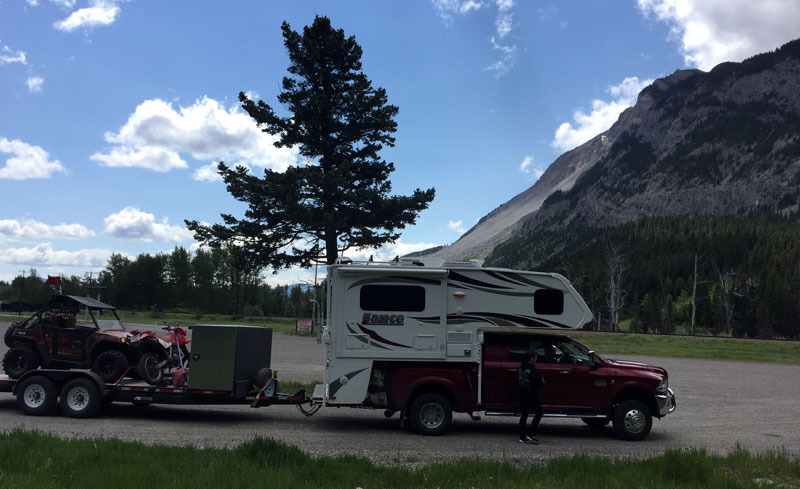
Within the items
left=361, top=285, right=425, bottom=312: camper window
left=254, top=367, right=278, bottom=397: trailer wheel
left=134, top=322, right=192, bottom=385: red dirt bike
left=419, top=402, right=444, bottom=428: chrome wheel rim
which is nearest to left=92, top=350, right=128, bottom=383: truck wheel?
left=134, top=322, right=192, bottom=385: red dirt bike

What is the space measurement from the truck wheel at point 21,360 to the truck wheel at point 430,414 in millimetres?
8354

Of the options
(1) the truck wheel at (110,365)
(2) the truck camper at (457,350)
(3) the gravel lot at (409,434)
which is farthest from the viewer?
(1) the truck wheel at (110,365)

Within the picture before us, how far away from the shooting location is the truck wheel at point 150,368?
1227 centimetres

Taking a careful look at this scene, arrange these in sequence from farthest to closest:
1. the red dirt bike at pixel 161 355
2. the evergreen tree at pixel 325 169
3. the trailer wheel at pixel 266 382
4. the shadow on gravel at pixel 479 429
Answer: the evergreen tree at pixel 325 169
the red dirt bike at pixel 161 355
the trailer wheel at pixel 266 382
the shadow on gravel at pixel 479 429

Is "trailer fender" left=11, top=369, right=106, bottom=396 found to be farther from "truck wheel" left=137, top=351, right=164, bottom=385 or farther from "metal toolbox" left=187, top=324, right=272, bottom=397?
"metal toolbox" left=187, top=324, right=272, bottom=397

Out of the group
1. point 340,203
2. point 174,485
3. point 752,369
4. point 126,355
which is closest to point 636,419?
point 174,485

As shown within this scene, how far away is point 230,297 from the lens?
9775 cm

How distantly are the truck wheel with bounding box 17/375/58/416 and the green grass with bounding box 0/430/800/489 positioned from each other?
3.26 meters

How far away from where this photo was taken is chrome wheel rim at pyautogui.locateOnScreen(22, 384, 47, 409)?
11709 mm

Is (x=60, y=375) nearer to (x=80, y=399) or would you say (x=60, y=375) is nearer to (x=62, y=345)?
(x=80, y=399)

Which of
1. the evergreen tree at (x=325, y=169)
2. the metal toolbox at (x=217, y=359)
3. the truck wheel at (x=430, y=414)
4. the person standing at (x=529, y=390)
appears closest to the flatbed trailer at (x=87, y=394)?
the metal toolbox at (x=217, y=359)

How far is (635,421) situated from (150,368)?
10.3 meters

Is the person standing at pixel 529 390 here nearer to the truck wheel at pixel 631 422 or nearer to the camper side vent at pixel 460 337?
the camper side vent at pixel 460 337

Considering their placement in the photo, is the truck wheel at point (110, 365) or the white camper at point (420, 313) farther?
the truck wheel at point (110, 365)
